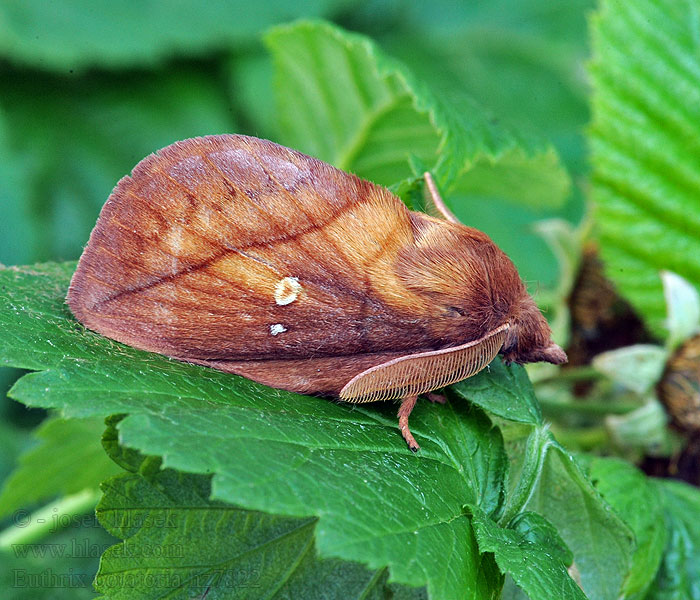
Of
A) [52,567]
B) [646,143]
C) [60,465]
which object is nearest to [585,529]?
[646,143]

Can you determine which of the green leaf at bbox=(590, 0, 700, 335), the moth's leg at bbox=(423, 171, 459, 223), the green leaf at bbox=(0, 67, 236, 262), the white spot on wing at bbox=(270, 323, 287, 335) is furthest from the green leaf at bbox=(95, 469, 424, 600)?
the green leaf at bbox=(0, 67, 236, 262)

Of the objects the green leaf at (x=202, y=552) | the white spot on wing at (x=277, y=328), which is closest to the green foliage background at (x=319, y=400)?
the green leaf at (x=202, y=552)

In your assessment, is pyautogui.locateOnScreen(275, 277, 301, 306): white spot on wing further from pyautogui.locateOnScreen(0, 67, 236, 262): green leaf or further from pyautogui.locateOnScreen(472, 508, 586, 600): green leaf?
pyautogui.locateOnScreen(0, 67, 236, 262): green leaf

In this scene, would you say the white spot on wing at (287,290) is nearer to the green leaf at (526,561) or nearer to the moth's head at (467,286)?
the moth's head at (467,286)

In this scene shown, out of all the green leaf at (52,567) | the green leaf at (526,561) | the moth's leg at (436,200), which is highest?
the moth's leg at (436,200)

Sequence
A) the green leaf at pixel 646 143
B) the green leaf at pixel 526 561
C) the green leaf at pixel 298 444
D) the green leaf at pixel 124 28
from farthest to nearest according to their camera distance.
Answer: the green leaf at pixel 124 28 → the green leaf at pixel 646 143 → the green leaf at pixel 526 561 → the green leaf at pixel 298 444

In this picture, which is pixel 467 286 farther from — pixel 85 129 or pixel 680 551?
pixel 85 129
